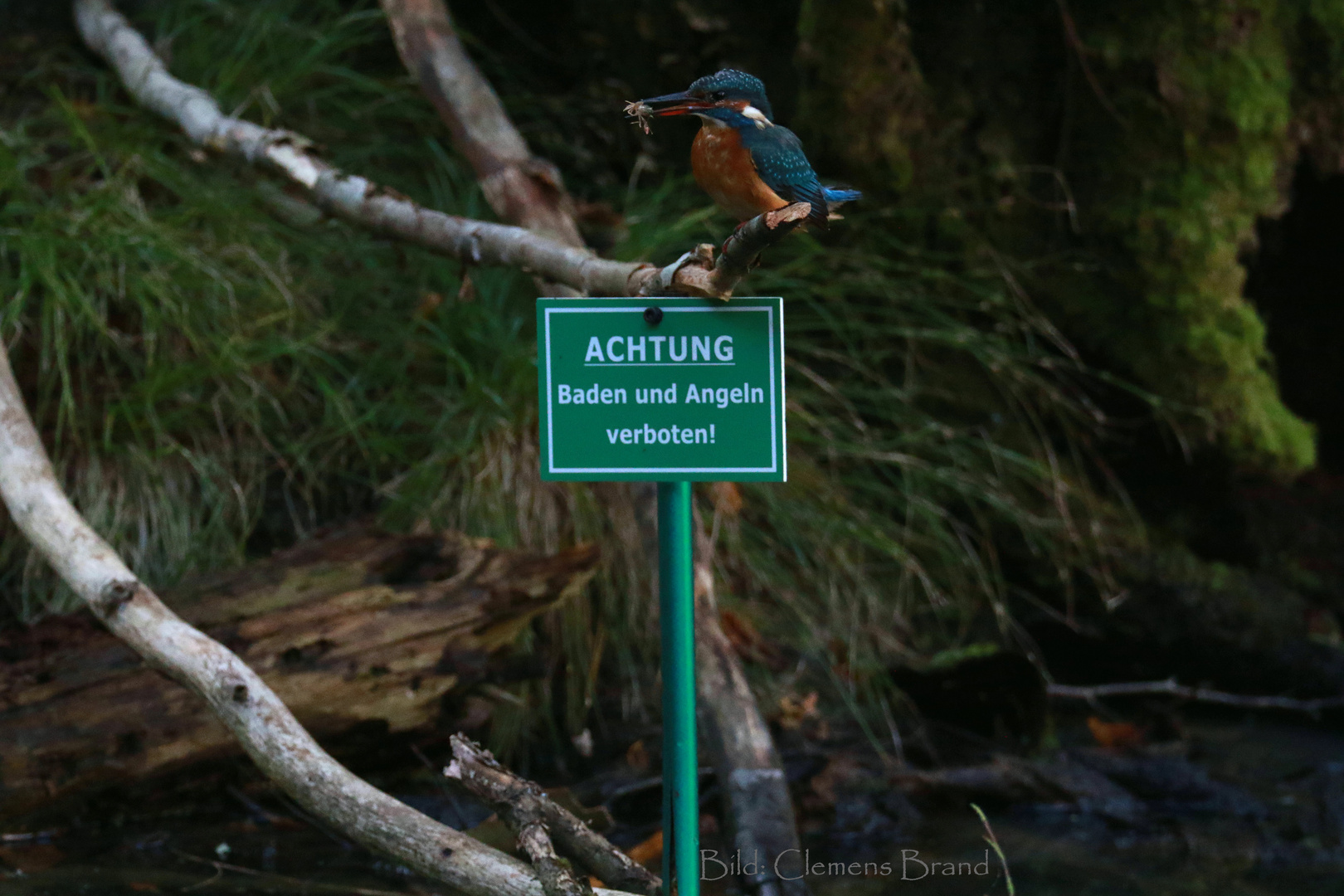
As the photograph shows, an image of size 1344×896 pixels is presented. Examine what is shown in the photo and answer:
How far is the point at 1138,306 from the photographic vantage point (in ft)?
10.5

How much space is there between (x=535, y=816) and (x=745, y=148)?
3.29ft

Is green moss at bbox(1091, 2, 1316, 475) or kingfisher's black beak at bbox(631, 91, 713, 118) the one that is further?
green moss at bbox(1091, 2, 1316, 475)

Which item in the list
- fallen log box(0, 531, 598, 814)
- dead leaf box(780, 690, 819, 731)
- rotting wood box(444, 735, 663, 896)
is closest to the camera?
rotting wood box(444, 735, 663, 896)

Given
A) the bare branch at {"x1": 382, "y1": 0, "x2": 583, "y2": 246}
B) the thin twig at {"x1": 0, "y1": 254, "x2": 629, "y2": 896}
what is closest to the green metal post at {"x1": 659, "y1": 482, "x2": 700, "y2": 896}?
the thin twig at {"x1": 0, "y1": 254, "x2": 629, "y2": 896}

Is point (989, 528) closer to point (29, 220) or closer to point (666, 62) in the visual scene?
point (666, 62)

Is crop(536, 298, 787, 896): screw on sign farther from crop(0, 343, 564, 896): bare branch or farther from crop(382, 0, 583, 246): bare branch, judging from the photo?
crop(382, 0, 583, 246): bare branch

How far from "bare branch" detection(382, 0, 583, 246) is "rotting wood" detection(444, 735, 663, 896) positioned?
62.3 inches

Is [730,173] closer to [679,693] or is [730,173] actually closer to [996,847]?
[679,693]

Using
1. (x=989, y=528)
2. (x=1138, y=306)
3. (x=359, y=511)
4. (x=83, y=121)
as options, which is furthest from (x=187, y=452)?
(x=1138, y=306)

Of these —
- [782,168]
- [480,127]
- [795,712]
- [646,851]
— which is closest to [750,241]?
[782,168]

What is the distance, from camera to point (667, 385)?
1.50 meters

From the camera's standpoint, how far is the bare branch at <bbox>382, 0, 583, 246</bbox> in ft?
9.76

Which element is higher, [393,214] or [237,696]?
[393,214]

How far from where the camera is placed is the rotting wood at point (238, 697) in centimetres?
169
